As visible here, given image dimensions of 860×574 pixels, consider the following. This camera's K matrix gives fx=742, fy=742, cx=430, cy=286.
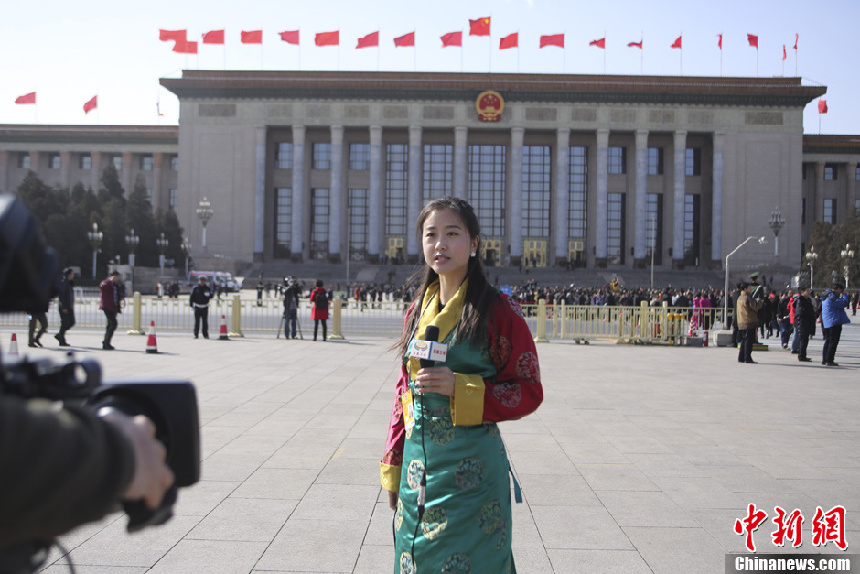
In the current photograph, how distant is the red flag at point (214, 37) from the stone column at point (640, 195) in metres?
33.2

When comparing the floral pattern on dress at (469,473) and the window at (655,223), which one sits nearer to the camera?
the floral pattern on dress at (469,473)

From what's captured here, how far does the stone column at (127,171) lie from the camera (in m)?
73.4

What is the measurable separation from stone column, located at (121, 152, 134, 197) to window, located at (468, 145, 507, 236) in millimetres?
34284

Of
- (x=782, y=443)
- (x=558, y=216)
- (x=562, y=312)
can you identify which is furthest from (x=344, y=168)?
(x=782, y=443)

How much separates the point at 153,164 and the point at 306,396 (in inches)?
2799

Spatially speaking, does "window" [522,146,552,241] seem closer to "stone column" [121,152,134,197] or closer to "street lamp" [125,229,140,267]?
"street lamp" [125,229,140,267]

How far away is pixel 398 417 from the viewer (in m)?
2.83

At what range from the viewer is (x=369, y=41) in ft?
178

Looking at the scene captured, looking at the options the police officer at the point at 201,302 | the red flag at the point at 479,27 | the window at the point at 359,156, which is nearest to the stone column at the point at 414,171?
the window at the point at 359,156

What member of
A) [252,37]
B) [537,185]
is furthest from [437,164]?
[252,37]

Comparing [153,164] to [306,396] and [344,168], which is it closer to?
[344,168]

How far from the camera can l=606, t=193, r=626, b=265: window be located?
211 feet

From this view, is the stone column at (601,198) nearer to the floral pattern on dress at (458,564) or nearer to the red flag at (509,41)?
the red flag at (509,41)

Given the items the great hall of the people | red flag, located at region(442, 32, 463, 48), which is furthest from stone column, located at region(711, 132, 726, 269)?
red flag, located at region(442, 32, 463, 48)
